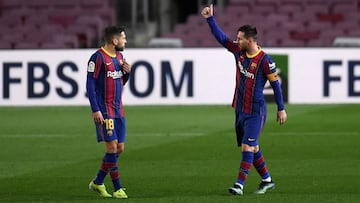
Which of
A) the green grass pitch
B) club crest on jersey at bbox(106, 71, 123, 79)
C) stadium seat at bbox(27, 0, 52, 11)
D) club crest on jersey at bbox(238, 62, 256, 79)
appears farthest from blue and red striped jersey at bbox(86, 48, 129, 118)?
stadium seat at bbox(27, 0, 52, 11)

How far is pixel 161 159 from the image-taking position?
15977 millimetres

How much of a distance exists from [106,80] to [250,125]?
1.54 m

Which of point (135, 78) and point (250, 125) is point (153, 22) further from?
point (250, 125)

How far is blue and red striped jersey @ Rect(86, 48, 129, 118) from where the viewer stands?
1215 centimetres

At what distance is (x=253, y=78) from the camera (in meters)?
12.3

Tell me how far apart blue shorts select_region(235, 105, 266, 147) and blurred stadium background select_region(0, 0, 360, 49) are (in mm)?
14753

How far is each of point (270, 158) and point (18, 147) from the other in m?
3.98

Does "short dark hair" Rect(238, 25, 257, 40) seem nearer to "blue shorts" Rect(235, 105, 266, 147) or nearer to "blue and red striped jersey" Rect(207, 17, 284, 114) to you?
"blue and red striped jersey" Rect(207, 17, 284, 114)

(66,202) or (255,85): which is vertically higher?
(255,85)

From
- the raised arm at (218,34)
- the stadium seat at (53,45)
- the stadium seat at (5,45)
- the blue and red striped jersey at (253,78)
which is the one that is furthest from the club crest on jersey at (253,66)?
the stadium seat at (5,45)

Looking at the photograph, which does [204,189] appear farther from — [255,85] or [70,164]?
[70,164]

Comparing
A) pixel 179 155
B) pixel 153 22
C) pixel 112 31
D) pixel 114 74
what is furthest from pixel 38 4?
→ pixel 112 31

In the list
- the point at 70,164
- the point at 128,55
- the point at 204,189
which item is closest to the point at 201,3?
the point at 128,55

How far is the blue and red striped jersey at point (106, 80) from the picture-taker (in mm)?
12148
